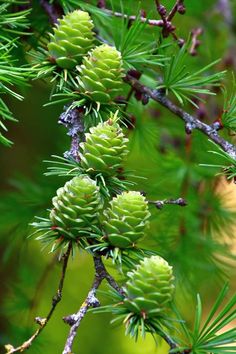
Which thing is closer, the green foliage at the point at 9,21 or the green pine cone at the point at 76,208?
the green pine cone at the point at 76,208

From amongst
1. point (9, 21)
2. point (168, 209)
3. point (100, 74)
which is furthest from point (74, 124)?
point (168, 209)

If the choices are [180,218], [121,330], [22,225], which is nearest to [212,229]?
[180,218]

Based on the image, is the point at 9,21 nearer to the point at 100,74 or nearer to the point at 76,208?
the point at 100,74

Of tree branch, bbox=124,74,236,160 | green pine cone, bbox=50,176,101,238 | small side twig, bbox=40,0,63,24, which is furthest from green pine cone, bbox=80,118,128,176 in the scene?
small side twig, bbox=40,0,63,24

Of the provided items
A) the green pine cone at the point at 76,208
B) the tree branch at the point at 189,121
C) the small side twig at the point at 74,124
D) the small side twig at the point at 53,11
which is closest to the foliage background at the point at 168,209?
the small side twig at the point at 53,11

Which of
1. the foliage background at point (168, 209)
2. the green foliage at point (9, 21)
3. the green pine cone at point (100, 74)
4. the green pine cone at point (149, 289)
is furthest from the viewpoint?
the foliage background at point (168, 209)

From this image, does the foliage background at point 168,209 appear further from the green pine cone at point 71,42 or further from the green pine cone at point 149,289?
the green pine cone at point 149,289
